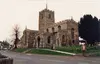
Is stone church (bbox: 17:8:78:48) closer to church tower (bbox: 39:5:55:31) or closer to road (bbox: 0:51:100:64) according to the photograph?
church tower (bbox: 39:5:55:31)

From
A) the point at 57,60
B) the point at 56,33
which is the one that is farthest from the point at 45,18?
the point at 57,60

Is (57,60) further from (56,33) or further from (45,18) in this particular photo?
(45,18)

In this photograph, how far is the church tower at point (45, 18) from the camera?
106 m

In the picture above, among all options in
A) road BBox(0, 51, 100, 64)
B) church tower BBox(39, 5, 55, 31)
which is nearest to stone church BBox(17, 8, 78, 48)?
church tower BBox(39, 5, 55, 31)

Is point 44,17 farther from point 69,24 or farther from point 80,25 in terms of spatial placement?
point 80,25

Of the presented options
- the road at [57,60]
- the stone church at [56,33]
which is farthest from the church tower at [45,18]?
the road at [57,60]

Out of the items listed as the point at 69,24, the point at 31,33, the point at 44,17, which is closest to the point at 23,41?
the point at 31,33

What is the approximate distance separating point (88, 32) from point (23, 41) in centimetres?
6333

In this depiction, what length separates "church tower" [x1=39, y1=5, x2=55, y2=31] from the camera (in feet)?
347

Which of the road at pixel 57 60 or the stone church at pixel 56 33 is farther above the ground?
the stone church at pixel 56 33

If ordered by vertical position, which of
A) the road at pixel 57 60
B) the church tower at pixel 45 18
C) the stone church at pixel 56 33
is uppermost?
the church tower at pixel 45 18

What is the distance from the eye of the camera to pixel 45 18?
106 metres

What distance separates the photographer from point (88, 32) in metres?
57.2

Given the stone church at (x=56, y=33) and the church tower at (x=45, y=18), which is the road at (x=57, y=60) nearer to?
the stone church at (x=56, y=33)
